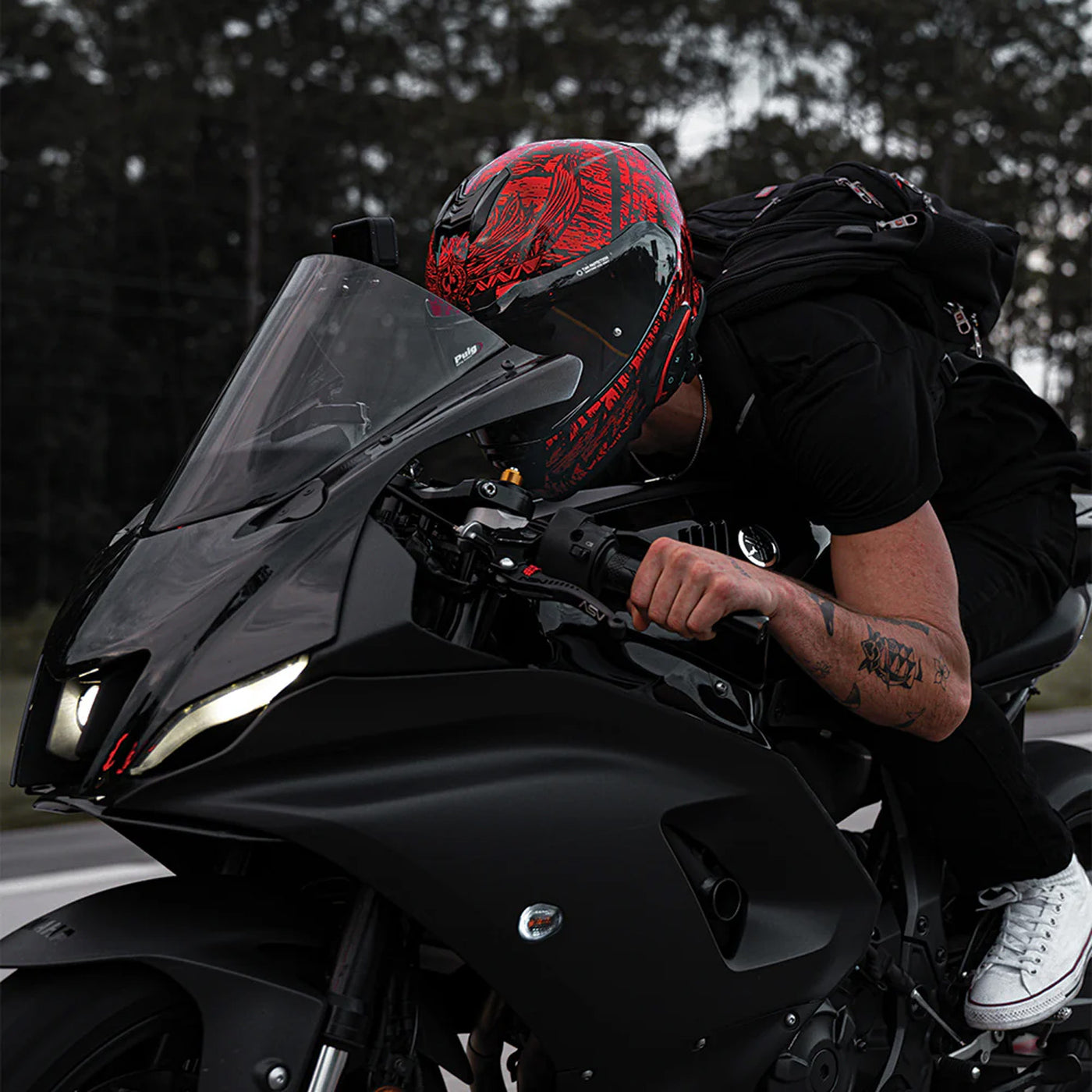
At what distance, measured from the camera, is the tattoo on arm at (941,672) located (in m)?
2.19

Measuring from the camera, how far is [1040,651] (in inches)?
105

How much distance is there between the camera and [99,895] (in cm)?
182

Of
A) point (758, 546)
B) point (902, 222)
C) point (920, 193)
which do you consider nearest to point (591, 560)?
point (758, 546)

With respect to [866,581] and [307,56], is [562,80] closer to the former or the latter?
[307,56]

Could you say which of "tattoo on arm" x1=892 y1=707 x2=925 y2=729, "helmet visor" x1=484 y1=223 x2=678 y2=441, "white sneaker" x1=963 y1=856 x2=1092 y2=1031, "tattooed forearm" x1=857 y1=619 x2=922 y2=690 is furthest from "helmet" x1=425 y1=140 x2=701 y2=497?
"white sneaker" x1=963 y1=856 x2=1092 y2=1031

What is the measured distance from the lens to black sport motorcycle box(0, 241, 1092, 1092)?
1664 millimetres

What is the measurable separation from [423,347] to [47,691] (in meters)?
0.63

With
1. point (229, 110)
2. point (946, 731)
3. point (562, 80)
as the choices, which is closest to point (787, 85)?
point (562, 80)

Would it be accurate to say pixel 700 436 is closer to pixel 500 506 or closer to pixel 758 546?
pixel 758 546

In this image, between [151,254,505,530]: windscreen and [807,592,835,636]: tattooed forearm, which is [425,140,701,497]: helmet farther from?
[807,592,835,636]: tattooed forearm

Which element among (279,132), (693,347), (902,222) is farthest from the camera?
(279,132)

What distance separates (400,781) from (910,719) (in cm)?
86

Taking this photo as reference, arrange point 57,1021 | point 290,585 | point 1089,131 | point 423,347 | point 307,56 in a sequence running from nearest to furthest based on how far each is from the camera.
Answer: point 57,1021 < point 290,585 < point 423,347 < point 307,56 < point 1089,131

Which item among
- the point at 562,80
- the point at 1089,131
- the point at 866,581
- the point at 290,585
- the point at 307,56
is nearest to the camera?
the point at 290,585
